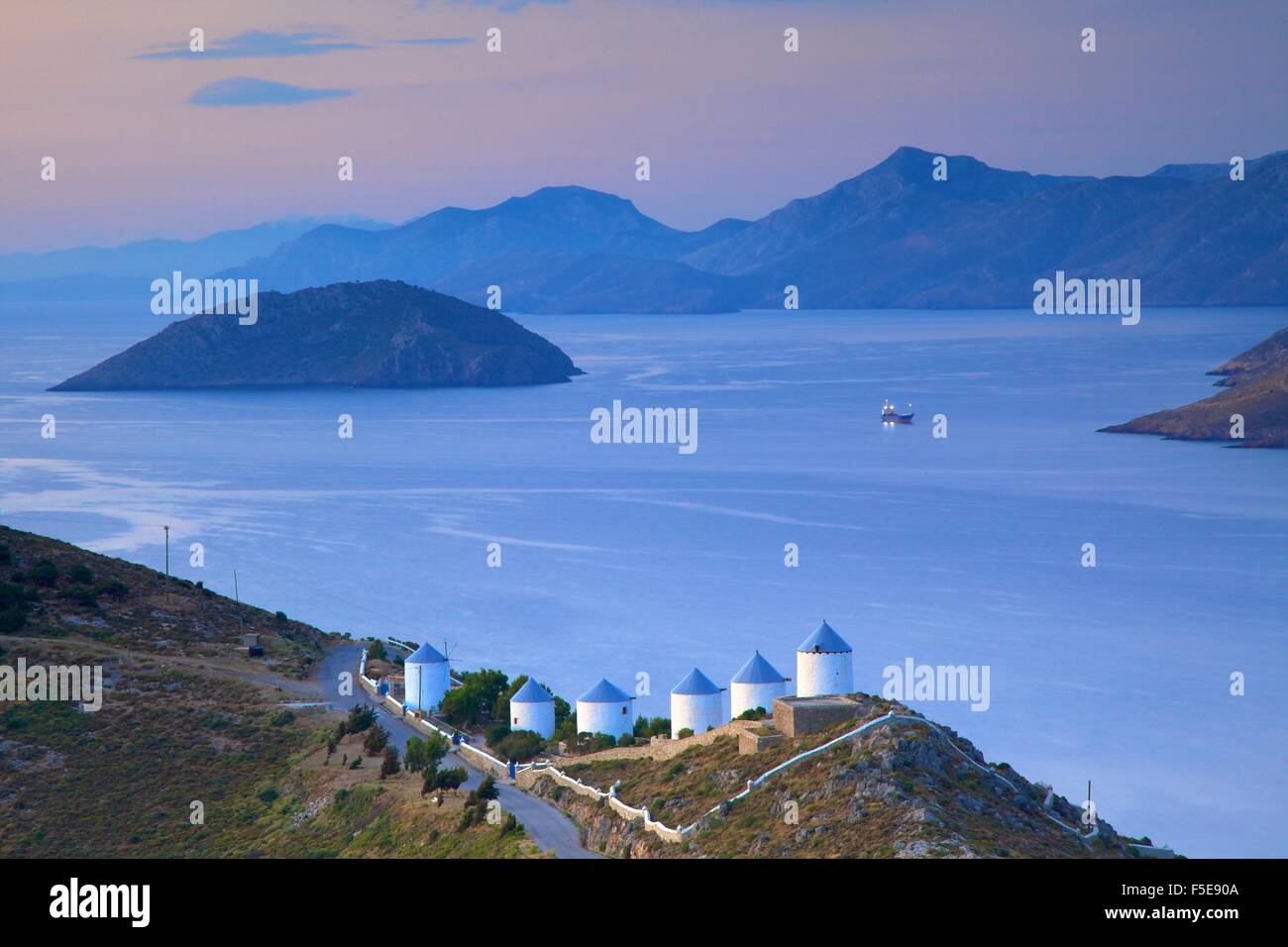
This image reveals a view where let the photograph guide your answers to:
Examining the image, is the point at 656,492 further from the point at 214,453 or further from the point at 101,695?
the point at 101,695

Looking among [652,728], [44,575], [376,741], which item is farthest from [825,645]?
[44,575]

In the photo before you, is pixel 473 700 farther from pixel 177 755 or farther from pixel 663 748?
pixel 663 748

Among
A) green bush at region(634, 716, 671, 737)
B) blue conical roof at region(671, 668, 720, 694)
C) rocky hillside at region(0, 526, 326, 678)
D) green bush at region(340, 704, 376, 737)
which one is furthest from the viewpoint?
rocky hillside at region(0, 526, 326, 678)

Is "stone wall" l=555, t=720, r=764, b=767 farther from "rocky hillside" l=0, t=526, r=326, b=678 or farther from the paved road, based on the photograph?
"rocky hillside" l=0, t=526, r=326, b=678

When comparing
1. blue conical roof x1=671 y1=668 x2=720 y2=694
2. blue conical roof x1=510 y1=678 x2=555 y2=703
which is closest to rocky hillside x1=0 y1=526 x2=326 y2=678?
blue conical roof x1=510 y1=678 x2=555 y2=703

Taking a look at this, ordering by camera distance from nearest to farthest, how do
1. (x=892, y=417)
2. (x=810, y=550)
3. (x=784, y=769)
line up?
(x=784, y=769)
(x=810, y=550)
(x=892, y=417)

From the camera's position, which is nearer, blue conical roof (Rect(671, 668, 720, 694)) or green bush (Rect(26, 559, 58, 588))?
blue conical roof (Rect(671, 668, 720, 694))

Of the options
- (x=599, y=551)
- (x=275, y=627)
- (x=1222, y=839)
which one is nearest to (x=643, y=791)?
(x=1222, y=839)
